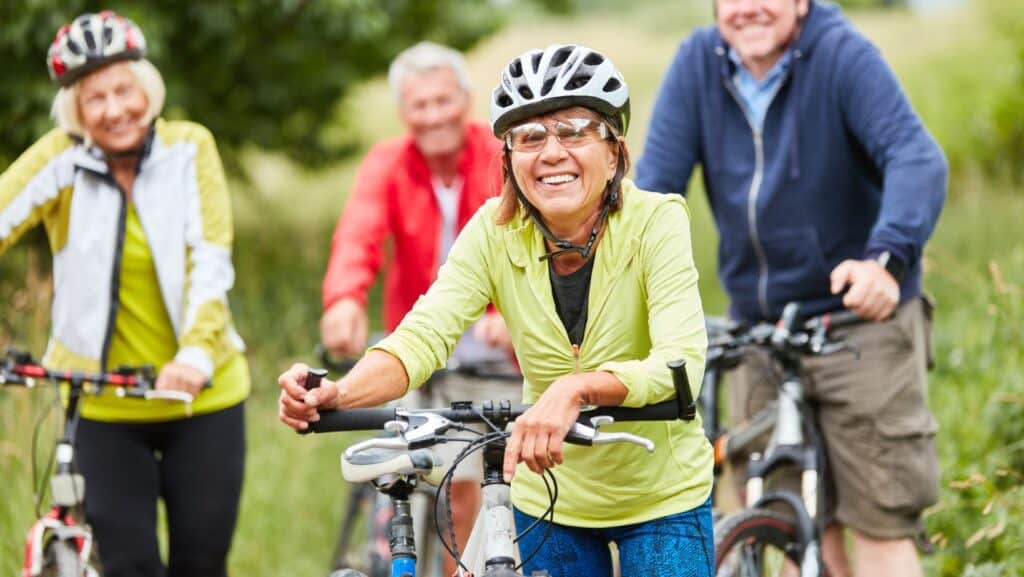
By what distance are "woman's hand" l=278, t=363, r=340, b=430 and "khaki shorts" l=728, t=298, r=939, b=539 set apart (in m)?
2.34

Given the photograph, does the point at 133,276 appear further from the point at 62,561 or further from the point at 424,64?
the point at 424,64

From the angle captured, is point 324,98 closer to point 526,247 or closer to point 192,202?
point 192,202

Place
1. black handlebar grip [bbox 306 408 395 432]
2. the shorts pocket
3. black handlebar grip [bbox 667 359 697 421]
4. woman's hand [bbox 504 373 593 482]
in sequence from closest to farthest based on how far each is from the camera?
woman's hand [bbox 504 373 593 482]
black handlebar grip [bbox 667 359 697 421]
black handlebar grip [bbox 306 408 395 432]
the shorts pocket

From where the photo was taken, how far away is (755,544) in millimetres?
4789

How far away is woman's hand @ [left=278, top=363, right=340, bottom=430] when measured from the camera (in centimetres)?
320

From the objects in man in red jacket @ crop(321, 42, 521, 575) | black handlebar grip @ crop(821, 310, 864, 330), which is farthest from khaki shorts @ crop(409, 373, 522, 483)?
black handlebar grip @ crop(821, 310, 864, 330)

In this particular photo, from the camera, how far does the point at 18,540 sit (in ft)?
22.7

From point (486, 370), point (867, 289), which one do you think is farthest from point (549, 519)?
point (486, 370)

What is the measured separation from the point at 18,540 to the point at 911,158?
4468 mm

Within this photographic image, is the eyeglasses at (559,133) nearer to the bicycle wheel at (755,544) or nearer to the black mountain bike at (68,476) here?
the bicycle wheel at (755,544)

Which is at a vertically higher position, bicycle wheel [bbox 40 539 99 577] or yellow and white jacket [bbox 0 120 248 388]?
yellow and white jacket [bbox 0 120 248 388]

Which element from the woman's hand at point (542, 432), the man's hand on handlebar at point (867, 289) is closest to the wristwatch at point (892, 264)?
the man's hand on handlebar at point (867, 289)

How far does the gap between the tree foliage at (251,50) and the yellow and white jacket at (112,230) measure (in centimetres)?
477

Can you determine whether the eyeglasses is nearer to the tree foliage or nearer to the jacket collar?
the jacket collar
